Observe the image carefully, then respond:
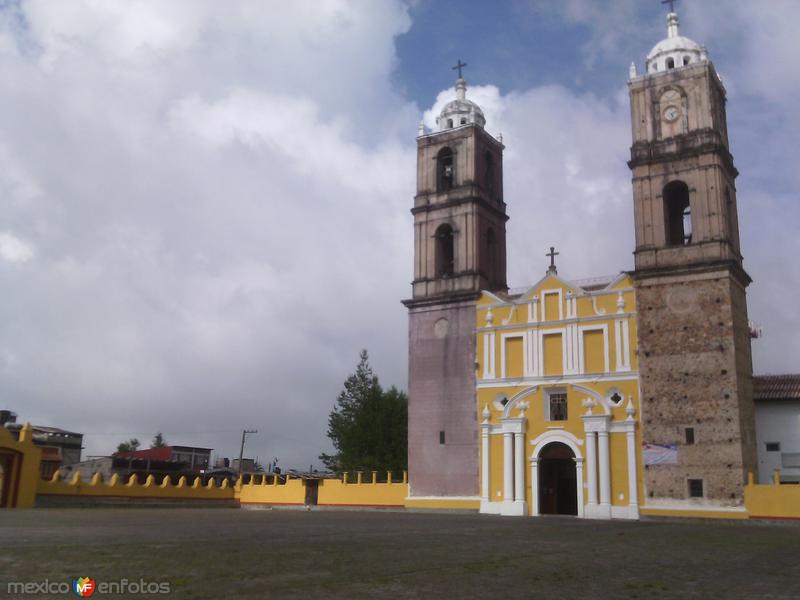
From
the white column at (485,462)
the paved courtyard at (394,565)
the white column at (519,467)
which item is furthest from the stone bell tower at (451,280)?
the paved courtyard at (394,565)

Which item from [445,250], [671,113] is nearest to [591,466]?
[445,250]

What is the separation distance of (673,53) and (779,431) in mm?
16385

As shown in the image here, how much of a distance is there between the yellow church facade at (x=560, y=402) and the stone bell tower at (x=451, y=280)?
0.92 metres

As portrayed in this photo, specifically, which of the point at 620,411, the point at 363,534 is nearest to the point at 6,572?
the point at 363,534

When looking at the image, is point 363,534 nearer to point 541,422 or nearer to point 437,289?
point 541,422

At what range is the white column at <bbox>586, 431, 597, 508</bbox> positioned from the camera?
30028 millimetres

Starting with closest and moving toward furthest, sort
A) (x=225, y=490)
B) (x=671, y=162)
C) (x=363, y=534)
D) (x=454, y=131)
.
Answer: (x=363, y=534)
(x=671, y=162)
(x=454, y=131)
(x=225, y=490)

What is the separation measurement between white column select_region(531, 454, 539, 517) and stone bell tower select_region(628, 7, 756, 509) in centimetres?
440

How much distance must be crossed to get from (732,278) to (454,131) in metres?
15.1

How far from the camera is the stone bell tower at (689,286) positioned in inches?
1115

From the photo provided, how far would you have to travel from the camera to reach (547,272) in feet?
111

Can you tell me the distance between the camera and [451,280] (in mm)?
36094

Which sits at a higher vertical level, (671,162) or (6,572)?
(671,162)

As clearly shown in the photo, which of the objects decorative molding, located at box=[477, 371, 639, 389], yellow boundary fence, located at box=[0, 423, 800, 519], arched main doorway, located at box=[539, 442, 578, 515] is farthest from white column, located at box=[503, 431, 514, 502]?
decorative molding, located at box=[477, 371, 639, 389]
